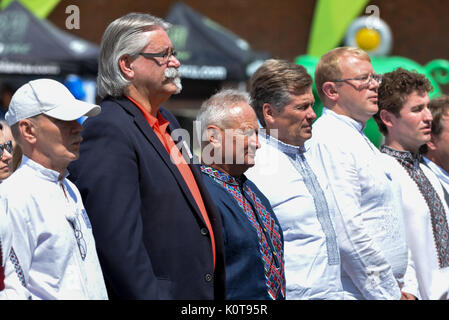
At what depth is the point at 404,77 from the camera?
475cm

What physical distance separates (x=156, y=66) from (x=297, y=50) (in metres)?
10.4

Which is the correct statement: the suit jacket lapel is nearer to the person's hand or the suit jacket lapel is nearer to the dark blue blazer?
the dark blue blazer

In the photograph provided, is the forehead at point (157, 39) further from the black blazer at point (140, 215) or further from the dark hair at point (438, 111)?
the dark hair at point (438, 111)

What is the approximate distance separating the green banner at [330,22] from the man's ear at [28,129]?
9886 millimetres

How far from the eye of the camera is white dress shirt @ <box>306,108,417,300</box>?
3.96 m

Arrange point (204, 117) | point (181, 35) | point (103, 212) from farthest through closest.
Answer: point (181, 35) < point (204, 117) < point (103, 212)

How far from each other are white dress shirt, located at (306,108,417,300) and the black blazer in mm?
983

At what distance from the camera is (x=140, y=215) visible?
3.03m

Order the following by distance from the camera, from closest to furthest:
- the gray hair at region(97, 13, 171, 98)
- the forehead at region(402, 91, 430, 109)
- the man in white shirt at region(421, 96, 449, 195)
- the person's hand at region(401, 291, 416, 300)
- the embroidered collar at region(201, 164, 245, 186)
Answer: the gray hair at region(97, 13, 171, 98) → the embroidered collar at region(201, 164, 245, 186) → the person's hand at region(401, 291, 416, 300) → the forehead at region(402, 91, 430, 109) → the man in white shirt at region(421, 96, 449, 195)

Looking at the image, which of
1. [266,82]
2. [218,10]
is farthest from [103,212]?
[218,10]

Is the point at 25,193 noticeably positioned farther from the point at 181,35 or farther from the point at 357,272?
the point at 181,35

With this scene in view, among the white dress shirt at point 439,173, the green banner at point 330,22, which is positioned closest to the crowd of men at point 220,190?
the white dress shirt at point 439,173

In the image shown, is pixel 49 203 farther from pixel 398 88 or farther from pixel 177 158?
pixel 398 88

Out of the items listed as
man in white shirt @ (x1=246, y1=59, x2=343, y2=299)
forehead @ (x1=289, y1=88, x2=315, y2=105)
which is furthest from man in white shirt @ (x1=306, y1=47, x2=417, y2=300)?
forehead @ (x1=289, y1=88, x2=315, y2=105)
